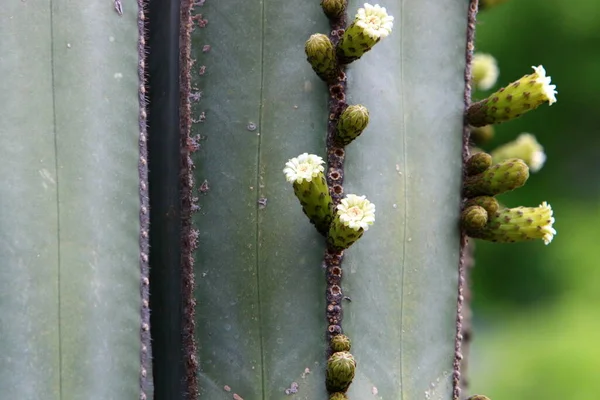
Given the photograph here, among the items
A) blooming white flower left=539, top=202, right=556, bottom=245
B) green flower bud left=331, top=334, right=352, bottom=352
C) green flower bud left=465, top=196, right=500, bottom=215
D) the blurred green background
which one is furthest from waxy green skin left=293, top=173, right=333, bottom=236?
the blurred green background

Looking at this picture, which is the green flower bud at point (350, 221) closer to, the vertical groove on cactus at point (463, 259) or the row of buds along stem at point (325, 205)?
the row of buds along stem at point (325, 205)

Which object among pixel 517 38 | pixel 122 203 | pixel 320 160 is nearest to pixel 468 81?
Result: pixel 320 160

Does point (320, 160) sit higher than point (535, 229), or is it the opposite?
point (320, 160)

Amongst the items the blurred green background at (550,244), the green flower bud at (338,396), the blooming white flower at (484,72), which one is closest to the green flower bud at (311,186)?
the green flower bud at (338,396)

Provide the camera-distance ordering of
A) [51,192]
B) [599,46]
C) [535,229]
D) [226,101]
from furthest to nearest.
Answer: [599,46], [535,229], [226,101], [51,192]

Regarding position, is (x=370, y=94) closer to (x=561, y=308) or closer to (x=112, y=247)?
(x=112, y=247)
